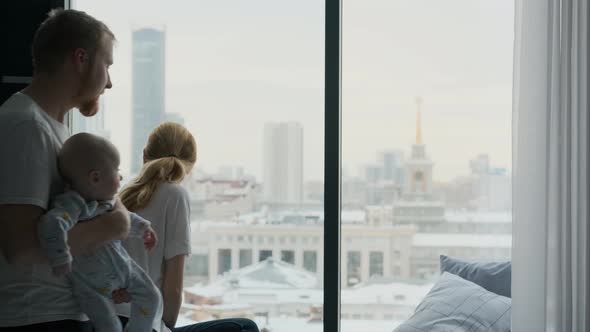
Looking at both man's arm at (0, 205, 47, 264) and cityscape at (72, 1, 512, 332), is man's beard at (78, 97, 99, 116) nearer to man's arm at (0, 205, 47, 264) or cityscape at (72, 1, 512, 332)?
man's arm at (0, 205, 47, 264)

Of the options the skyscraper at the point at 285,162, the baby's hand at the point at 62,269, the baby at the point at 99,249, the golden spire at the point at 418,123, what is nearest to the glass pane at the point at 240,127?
the skyscraper at the point at 285,162

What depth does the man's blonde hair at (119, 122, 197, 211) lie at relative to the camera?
1.99m

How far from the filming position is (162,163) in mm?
2043

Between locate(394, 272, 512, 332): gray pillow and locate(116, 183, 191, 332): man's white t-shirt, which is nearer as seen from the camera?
locate(116, 183, 191, 332): man's white t-shirt

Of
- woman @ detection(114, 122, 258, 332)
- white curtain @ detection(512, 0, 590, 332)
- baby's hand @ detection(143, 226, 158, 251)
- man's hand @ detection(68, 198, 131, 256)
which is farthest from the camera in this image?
white curtain @ detection(512, 0, 590, 332)

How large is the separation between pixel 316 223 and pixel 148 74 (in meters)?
0.96

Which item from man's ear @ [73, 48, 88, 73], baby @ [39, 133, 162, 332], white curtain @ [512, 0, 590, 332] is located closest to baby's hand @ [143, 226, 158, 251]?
baby @ [39, 133, 162, 332]

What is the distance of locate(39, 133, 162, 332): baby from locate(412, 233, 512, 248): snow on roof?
1384mm

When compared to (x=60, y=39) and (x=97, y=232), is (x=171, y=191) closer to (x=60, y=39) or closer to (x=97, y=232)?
(x=97, y=232)

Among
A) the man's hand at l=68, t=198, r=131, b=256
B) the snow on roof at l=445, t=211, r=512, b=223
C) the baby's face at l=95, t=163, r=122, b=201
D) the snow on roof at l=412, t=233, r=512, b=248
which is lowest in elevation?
the snow on roof at l=412, t=233, r=512, b=248

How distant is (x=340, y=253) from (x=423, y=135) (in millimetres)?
601

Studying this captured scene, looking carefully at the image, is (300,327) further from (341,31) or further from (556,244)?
(341,31)

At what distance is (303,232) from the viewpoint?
2709 millimetres

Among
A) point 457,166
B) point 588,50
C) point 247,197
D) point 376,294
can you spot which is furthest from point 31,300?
point 588,50
